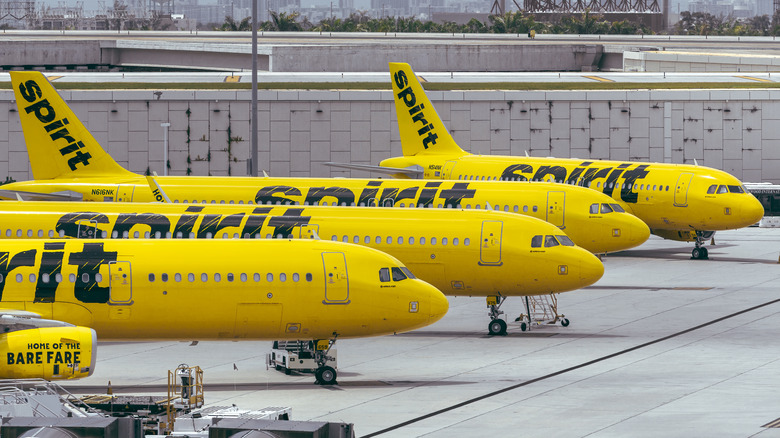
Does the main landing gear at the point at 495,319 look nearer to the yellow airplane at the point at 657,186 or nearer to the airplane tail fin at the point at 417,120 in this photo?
the yellow airplane at the point at 657,186

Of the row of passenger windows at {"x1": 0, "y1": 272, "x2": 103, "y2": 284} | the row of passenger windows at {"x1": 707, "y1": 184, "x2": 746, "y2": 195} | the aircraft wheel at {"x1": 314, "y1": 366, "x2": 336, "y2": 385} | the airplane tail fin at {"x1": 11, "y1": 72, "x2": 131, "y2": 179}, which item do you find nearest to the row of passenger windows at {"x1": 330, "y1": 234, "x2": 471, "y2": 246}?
the aircraft wheel at {"x1": 314, "y1": 366, "x2": 336, "y2": 385}

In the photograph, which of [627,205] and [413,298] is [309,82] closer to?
[627,205]

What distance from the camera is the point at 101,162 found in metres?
61.6

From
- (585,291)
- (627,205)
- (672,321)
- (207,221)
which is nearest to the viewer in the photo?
(207,221)

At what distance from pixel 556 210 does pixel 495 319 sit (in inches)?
450

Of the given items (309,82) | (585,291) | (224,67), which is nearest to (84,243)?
(585,291)

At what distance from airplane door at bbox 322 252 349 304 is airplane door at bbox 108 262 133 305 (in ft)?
18.3

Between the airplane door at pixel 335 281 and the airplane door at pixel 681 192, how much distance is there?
107ft

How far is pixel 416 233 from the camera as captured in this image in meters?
48.3

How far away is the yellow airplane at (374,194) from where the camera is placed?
58.8 metres

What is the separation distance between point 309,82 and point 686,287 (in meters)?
38.4

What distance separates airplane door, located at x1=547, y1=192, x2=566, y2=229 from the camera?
195ft

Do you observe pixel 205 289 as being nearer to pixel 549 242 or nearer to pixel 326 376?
pixel 326 376

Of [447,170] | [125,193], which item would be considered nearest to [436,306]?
[125,193]
